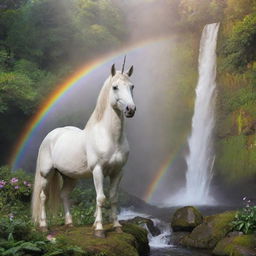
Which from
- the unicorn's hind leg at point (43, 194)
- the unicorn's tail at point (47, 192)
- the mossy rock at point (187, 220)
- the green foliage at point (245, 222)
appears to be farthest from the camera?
the mossy rock at point (187, 220)

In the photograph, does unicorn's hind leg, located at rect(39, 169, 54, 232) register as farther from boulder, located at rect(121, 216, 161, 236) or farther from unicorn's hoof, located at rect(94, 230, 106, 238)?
boulder, located at rect(121, 216, 161, 236)

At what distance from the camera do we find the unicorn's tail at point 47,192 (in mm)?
6907

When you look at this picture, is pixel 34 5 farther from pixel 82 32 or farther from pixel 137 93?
pixel 137 93

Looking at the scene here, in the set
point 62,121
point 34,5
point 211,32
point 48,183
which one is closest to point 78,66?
point 34,5

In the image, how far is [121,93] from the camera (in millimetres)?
5641

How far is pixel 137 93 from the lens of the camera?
30.6 m

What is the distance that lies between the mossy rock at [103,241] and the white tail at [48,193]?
0.48 meters

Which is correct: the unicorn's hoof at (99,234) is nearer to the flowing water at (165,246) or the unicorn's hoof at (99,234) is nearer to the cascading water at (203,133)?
the flowing water at (165,246)

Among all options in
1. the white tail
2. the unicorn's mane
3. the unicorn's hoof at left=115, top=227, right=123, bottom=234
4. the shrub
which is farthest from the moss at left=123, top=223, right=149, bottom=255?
the shrub

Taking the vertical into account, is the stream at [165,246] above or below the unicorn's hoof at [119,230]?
below

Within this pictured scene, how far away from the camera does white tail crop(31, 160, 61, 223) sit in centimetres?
693

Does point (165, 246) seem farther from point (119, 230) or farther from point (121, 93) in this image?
point (121, 93)

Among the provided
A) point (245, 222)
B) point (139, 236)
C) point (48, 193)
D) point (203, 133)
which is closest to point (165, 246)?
point (245, 222)

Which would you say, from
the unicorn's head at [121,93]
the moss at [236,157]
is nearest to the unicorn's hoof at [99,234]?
the unicorn's head at [121,93]
